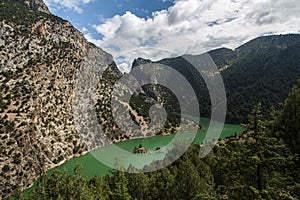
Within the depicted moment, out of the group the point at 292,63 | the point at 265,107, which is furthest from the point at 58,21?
the point at 292,63

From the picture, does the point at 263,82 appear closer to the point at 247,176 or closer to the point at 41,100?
the point at 41,100

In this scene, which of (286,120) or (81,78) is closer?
(286,120)

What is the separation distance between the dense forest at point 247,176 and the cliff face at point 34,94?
1101 inches

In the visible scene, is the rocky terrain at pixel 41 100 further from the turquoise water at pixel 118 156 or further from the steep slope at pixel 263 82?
the steep slope at pixel 263 82

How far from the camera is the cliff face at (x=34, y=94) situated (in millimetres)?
40094

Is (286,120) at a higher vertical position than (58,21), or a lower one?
lower

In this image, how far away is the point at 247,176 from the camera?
25.5ft

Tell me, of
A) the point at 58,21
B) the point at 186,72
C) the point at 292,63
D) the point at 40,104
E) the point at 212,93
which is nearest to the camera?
the point at 40,104

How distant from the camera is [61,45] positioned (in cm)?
6856

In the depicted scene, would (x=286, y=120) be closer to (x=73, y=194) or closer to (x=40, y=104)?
(x=73, y=194)

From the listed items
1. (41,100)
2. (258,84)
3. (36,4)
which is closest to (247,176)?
(41,100)

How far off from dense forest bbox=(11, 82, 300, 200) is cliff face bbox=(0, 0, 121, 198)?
2797 cm

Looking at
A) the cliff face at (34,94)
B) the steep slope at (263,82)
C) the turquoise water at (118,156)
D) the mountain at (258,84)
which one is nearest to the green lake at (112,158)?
the turquoise water at (118,156)

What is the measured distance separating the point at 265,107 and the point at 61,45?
7960 centimetres
